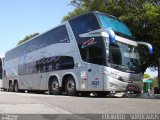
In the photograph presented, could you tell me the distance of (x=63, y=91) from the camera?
20.2 m

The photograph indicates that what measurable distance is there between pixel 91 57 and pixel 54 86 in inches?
162

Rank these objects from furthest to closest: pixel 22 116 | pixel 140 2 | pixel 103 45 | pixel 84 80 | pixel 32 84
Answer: pixel 140 2 → pixel 32 84 → pixel 84 80 → pixel 103 45 → pixel 22 116

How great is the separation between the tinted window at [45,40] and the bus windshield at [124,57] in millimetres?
3201

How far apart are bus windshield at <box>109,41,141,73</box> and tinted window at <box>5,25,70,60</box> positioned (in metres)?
3.20

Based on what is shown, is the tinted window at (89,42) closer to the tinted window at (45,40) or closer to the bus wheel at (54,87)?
the tinted window at (45,40)

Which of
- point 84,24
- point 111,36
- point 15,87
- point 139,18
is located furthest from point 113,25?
point 15,87

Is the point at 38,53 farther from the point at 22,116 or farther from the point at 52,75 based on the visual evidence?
the point at 22,116

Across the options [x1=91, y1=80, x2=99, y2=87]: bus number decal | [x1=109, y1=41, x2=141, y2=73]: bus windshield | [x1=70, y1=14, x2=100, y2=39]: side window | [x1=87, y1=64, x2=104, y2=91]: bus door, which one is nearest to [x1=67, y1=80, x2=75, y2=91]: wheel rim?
[x1=87, y1=64, x2=104, y2=91]: bus door

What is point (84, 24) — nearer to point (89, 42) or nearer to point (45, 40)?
point (89, 42)

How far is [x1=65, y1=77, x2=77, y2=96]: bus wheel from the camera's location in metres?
18.7

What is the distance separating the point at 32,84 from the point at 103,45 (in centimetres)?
899

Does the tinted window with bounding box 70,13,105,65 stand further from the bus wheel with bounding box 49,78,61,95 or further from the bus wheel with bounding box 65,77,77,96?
the bus wheel with bounding box 49,78,61,95

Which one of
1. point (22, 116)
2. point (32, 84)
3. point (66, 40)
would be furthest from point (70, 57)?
point (22, 116)

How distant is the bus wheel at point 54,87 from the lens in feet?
66.4
